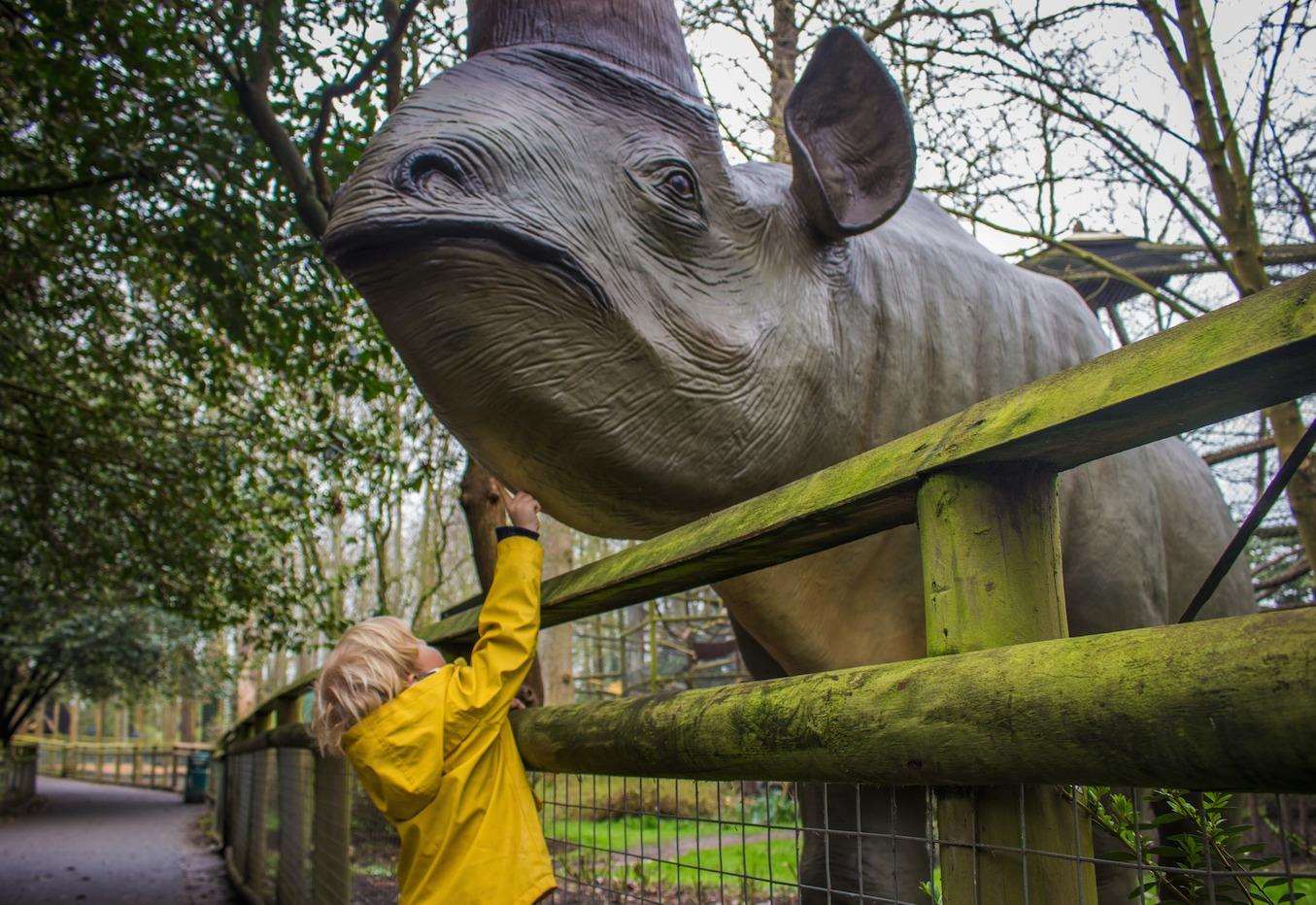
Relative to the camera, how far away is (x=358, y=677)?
2.30m

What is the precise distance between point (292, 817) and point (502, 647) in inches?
137

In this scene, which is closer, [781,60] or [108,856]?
[781,60]

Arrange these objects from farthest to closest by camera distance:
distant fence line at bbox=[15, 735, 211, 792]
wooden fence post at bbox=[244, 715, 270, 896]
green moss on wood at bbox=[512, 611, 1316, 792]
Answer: distant fence line at bbox=[15, 735, 211, 792] → wooden fence post at bbox=[244, 715, 270, 896] → green moss on wood at bbox=[512, 611, 1316, 792]

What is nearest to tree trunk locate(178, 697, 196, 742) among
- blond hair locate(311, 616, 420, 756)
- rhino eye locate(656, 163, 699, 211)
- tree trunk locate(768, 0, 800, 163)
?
tree trunk locate(768, 0, 800, 163)

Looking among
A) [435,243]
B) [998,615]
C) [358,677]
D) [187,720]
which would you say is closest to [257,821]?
[358,677]

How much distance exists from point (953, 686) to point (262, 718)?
798cm

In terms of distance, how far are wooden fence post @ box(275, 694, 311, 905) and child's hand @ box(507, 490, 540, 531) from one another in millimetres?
3030

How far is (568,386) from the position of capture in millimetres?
1726

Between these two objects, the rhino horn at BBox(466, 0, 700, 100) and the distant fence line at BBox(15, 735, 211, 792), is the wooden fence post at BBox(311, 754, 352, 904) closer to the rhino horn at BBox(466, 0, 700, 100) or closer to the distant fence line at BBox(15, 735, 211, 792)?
the rhino horn at BBox(466, 0, 700, 100)

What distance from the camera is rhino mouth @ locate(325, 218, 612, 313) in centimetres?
158

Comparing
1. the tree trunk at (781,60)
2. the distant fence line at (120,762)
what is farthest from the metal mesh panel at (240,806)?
the distant fence line at (120,762)

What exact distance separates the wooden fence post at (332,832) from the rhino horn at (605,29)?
8.06 feet

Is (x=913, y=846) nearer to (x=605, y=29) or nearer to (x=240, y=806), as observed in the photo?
(x=605, y=29)

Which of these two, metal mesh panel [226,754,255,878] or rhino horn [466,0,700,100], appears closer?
rhino horn [466,0,700,100]
